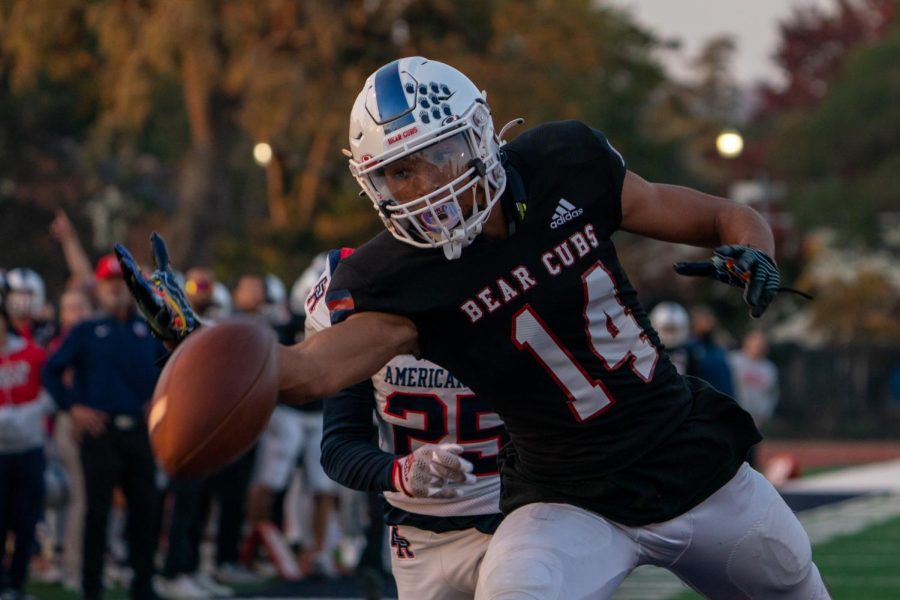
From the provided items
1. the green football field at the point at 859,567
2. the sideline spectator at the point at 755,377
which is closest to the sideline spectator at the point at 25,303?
the green football field at the point at 859,567

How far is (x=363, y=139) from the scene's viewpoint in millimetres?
4027

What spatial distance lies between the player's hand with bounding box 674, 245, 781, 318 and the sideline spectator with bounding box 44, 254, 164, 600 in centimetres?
551

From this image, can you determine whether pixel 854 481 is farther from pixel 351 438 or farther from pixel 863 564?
pixel 351 438

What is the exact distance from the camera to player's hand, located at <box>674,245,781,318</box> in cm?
397

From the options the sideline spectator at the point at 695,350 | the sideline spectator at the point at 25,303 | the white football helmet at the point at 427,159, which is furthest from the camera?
the sideline spectator at the point at 695,350

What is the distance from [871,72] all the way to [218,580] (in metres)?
25.8

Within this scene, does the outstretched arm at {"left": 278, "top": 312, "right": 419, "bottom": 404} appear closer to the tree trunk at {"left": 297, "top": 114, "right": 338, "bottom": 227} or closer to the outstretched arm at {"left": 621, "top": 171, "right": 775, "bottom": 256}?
the outstretched arm at {"left": 621, "top": 171, "right": 775, "bottom": 256}

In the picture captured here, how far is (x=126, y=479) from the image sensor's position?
9.18 metres

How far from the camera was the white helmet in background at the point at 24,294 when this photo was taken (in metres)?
9.84

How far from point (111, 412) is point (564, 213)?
5415 mm

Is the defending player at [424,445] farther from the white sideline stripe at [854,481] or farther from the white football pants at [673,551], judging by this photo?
the white sideline stripe at [854,481]

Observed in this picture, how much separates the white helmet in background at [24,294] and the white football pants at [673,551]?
6.15 metres

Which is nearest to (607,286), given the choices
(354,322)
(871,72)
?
(354,322)

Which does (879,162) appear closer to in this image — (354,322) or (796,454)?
(796,454)
